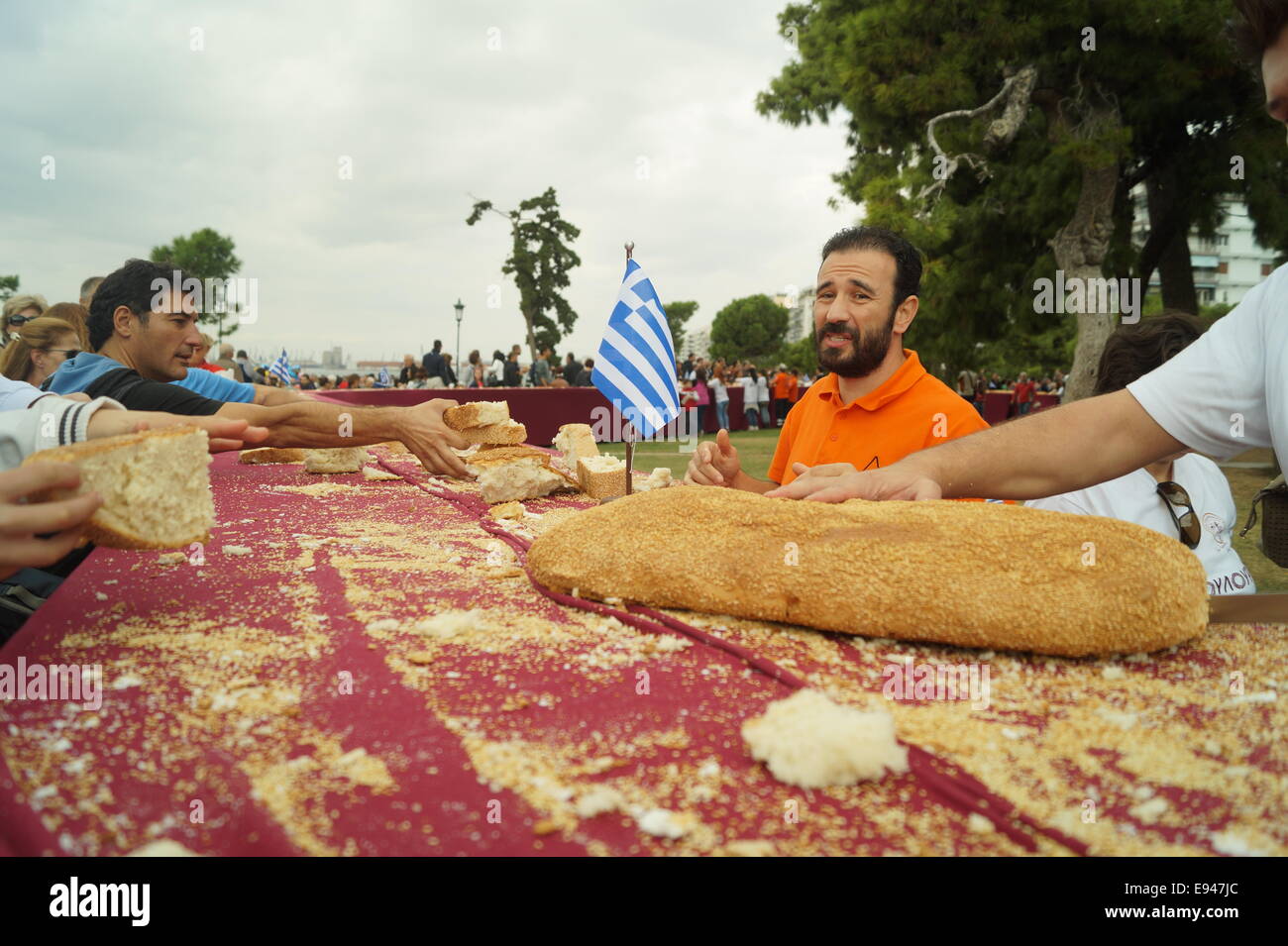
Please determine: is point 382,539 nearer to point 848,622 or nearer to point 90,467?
point 90,467

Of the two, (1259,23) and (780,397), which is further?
(780,397)

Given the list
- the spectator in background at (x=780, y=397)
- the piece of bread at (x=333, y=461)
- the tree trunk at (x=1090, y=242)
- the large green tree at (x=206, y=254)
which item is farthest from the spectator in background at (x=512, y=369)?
the large green tree at (x=206, y=254)

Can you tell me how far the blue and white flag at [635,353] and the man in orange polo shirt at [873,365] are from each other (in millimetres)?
414

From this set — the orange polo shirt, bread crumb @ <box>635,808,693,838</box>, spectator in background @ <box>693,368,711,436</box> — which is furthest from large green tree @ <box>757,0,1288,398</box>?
bread crumb @ <box>635,808,693,838</box>

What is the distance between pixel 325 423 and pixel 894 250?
2276 mm

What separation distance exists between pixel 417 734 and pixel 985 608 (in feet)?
2.77

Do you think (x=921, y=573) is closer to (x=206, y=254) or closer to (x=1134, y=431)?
(x=1134, y=431)

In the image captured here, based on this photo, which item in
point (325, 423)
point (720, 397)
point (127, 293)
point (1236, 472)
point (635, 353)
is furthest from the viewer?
point (720, 397)

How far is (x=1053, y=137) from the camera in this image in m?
10.8

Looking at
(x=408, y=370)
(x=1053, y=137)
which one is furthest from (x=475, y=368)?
(x=1053, y=137)

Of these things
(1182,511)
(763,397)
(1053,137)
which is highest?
(1053,137)

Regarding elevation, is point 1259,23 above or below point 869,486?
above

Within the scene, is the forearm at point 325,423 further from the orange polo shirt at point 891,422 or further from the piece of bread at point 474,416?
the orange polo shirt at point 891,422
